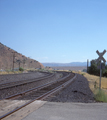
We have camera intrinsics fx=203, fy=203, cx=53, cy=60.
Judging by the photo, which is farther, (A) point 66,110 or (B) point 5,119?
(A) point 66,110

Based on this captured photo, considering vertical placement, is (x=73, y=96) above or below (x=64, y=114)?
below

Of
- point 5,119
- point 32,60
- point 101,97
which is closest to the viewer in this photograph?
point 5,119

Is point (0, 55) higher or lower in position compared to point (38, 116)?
higher

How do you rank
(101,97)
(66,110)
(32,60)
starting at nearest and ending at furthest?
1. (66,110)
2. (101,97)
3. (32,60)

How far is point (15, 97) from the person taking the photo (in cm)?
1373

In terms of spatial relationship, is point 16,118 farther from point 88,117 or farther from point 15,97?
point 15,97

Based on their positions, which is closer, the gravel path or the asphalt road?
the asphalt road

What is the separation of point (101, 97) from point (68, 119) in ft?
19.5

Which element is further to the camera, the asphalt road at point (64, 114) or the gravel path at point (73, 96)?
the gravel path at point (73, 96)

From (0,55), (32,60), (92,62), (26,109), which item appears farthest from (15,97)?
(32,60)

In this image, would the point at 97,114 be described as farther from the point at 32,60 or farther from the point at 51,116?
the point at 32,60

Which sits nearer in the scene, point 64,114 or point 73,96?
point 64,114

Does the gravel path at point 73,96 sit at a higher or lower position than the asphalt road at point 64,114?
lower

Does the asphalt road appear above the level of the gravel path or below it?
above
